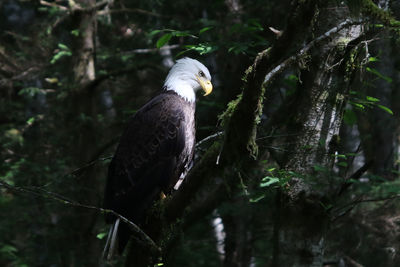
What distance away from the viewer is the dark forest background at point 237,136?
111 inches

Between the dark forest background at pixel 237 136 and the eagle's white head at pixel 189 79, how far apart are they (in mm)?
352

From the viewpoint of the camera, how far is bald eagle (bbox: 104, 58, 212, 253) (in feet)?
13.6

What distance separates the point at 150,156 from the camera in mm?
4227

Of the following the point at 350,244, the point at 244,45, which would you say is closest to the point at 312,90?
the point at 244,45

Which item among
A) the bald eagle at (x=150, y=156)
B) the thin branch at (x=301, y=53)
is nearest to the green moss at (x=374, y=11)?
the thin branch at (x=301, y=53)

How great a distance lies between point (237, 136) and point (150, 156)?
5.94ft

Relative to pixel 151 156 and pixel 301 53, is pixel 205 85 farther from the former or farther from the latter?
pixel 301 53

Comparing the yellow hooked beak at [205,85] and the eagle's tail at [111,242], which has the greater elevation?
the yellow hooked beak at [205,85]

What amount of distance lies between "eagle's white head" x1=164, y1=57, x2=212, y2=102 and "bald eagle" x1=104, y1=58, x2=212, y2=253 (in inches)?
10.1

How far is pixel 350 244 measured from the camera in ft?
16.3

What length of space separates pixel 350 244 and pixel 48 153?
200 inches

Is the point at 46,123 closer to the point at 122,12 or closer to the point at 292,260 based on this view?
the point at 122,12

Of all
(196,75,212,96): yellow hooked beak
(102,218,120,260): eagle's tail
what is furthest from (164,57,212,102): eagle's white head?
(102,218,120,260): eagle's tail

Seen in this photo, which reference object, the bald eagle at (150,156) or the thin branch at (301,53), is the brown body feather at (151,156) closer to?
the bald eagle at (150,156)
